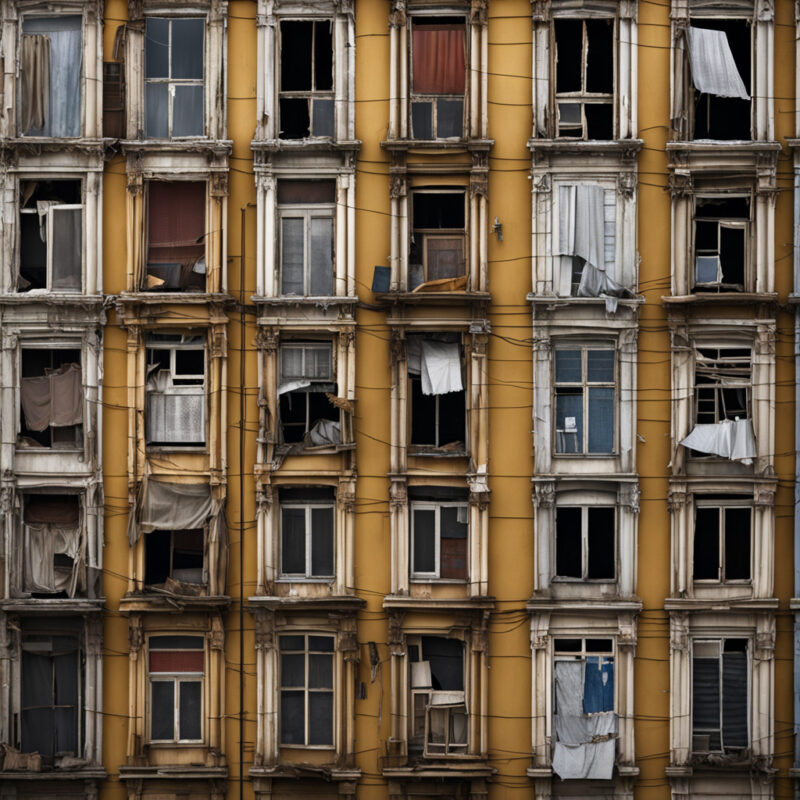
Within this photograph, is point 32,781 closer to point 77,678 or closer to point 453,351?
point 77,678

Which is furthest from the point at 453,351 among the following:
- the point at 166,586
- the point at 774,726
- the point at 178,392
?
the point at 774,726

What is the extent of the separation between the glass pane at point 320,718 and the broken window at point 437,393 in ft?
18.4

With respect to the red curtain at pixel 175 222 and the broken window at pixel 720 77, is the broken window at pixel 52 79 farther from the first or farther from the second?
the broken window at pixel 720 77

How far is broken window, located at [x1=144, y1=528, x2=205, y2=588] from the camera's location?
88.2ft

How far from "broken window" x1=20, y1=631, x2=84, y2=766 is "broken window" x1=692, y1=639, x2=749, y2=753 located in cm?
1298

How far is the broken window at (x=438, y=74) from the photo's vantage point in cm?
2681

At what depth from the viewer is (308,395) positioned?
88.3 feet

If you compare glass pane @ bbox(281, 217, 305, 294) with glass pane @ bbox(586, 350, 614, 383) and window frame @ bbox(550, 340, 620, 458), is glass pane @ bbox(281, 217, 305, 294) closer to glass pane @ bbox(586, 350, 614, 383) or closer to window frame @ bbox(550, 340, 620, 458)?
window frame @ bbox(550, 340, 620, 458)

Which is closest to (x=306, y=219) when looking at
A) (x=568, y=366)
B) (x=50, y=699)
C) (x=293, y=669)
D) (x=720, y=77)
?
(x=568, y=366)

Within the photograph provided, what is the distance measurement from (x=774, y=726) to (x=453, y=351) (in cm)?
1024

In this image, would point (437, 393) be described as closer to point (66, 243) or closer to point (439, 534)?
point (439, 534)

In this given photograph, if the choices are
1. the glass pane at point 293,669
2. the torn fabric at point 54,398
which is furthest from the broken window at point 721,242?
the torn fabric at point 54,398

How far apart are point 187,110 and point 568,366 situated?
975 centimetres

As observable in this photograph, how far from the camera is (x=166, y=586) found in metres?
26.5
